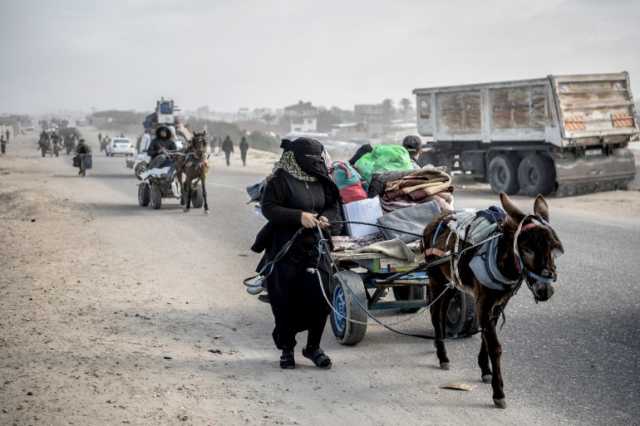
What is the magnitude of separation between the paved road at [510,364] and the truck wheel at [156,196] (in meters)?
8.77

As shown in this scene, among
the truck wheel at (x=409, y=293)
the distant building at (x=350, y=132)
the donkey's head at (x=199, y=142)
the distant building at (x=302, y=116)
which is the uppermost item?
the distant building at (x=302, y=116)

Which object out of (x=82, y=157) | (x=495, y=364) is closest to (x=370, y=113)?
(x=82, y=157)

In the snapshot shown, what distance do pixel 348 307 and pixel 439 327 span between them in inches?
34.5

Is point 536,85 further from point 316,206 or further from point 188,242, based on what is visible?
point 316,206

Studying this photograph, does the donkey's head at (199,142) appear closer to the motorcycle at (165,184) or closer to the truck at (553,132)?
the motorcycle at (165,184)

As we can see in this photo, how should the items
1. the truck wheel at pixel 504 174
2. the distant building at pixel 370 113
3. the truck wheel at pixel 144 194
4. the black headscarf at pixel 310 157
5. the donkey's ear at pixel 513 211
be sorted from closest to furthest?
the donkey's ear at pixel 513 211, the black headscarf at pixel 310 157, the truck wheel at pixel 144 194, the truck wheel at pixel 504 174, the distant building at pixel 370 113

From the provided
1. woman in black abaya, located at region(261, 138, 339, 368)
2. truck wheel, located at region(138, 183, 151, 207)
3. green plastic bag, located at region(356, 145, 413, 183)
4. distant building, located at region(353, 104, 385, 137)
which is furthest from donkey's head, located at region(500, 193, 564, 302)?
distant building, located at region(353, 104, 385, 137)

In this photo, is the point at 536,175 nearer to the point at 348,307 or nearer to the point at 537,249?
the point at 348,307

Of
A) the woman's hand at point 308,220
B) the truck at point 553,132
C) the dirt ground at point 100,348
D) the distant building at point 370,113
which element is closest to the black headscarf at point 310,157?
the woman's hand at point 308,220

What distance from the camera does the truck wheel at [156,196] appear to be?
21031 mm

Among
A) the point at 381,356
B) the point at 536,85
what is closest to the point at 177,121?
the point at 536,85

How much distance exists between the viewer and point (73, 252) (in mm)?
13703

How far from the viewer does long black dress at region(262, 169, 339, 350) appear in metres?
7.05

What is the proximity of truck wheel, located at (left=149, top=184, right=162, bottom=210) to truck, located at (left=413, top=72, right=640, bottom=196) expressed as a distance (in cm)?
1079
